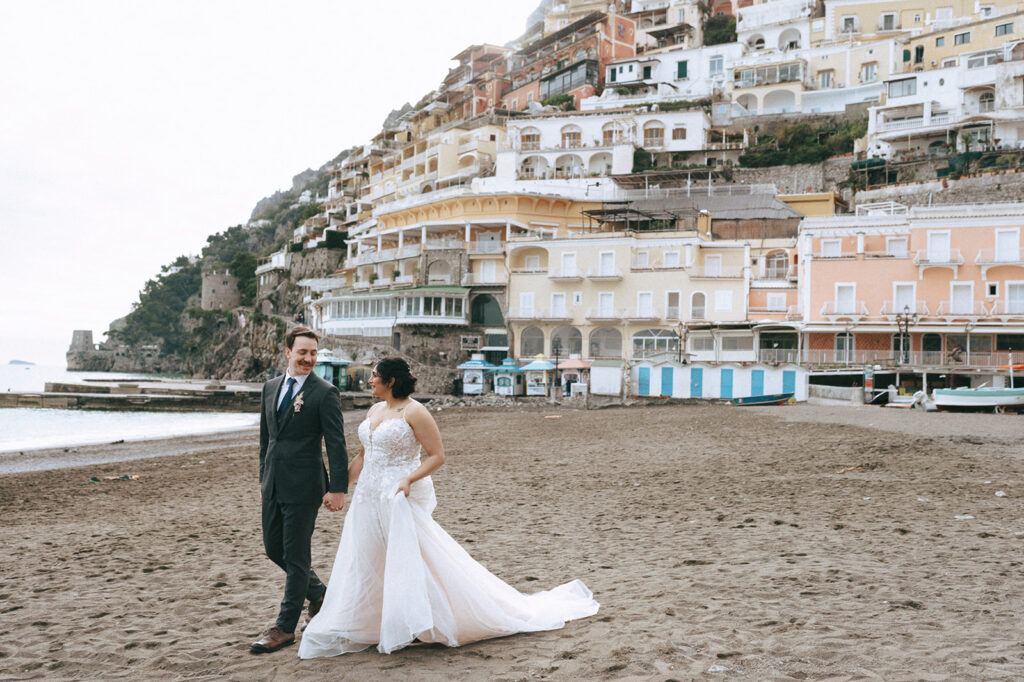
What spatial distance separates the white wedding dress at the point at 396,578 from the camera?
12.6ft

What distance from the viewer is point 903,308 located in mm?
30250

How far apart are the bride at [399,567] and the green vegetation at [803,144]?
4525cm

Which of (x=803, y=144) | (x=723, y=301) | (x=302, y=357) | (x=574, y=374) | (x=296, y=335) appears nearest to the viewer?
(x=302, y=357)

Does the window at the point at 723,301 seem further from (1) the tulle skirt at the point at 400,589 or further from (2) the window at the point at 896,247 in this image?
(1) the tulle skirt at the point at 400,589

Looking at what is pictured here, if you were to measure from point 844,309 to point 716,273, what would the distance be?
6.71 metres

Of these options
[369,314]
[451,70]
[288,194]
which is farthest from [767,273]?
[288,194]

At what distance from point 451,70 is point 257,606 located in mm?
81969

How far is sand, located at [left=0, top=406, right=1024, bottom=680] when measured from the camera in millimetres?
3713

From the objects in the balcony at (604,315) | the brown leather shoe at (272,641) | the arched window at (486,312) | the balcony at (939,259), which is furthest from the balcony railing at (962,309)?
the brown leather shoe at (272,641)

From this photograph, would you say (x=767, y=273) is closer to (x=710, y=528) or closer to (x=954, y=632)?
(x=710, y=528)

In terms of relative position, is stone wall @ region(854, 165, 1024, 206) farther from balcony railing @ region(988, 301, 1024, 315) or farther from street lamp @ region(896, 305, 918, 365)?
street lamp @ region(896, 305, 918, 365)

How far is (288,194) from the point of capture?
122 meters

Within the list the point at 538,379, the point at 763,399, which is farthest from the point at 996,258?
the point at 538,379

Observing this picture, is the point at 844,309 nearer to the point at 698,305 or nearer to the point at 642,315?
the point at 698,305
